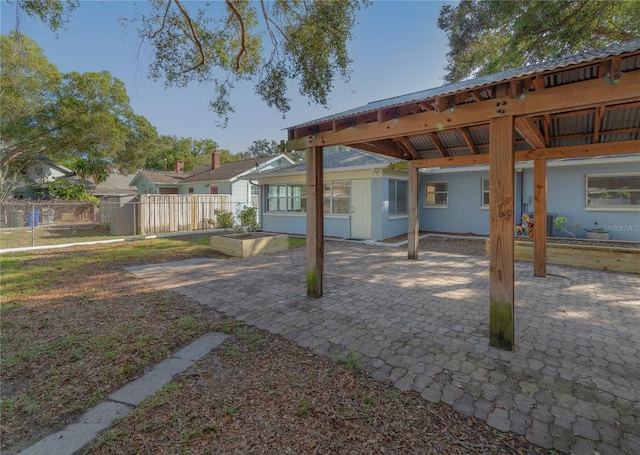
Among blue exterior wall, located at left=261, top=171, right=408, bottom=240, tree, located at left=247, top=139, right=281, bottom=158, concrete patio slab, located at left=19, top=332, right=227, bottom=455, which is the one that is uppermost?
tree, located at left=247, top=139, right=281, bottom=158

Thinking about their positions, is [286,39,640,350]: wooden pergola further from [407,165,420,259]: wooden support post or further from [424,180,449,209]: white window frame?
[424,180,449,209]: white window frame

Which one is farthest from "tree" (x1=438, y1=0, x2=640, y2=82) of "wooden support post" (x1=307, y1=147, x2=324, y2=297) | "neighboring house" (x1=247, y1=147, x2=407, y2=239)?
"wooden support post" (x1=307, y1=147, x2=324, y2=297)

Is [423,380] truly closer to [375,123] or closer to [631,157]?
→ [375,123]

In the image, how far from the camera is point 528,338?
3.62 metres

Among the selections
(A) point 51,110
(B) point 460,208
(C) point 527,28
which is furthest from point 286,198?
(A) point 51,110

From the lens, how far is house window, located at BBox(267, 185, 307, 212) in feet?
45.2

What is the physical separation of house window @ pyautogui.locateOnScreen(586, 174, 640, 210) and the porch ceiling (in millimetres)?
6041

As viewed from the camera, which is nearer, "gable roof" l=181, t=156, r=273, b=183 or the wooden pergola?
the wooden pergola

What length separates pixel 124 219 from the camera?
14.4m

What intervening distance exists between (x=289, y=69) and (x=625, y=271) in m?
9.06

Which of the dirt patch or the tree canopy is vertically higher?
the tree canopy

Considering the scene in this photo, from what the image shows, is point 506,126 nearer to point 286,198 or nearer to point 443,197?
point 443,197

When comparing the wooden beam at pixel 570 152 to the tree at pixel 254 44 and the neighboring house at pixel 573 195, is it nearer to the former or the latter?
the neighboring house at pixel 573 195

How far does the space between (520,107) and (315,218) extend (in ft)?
10.0
